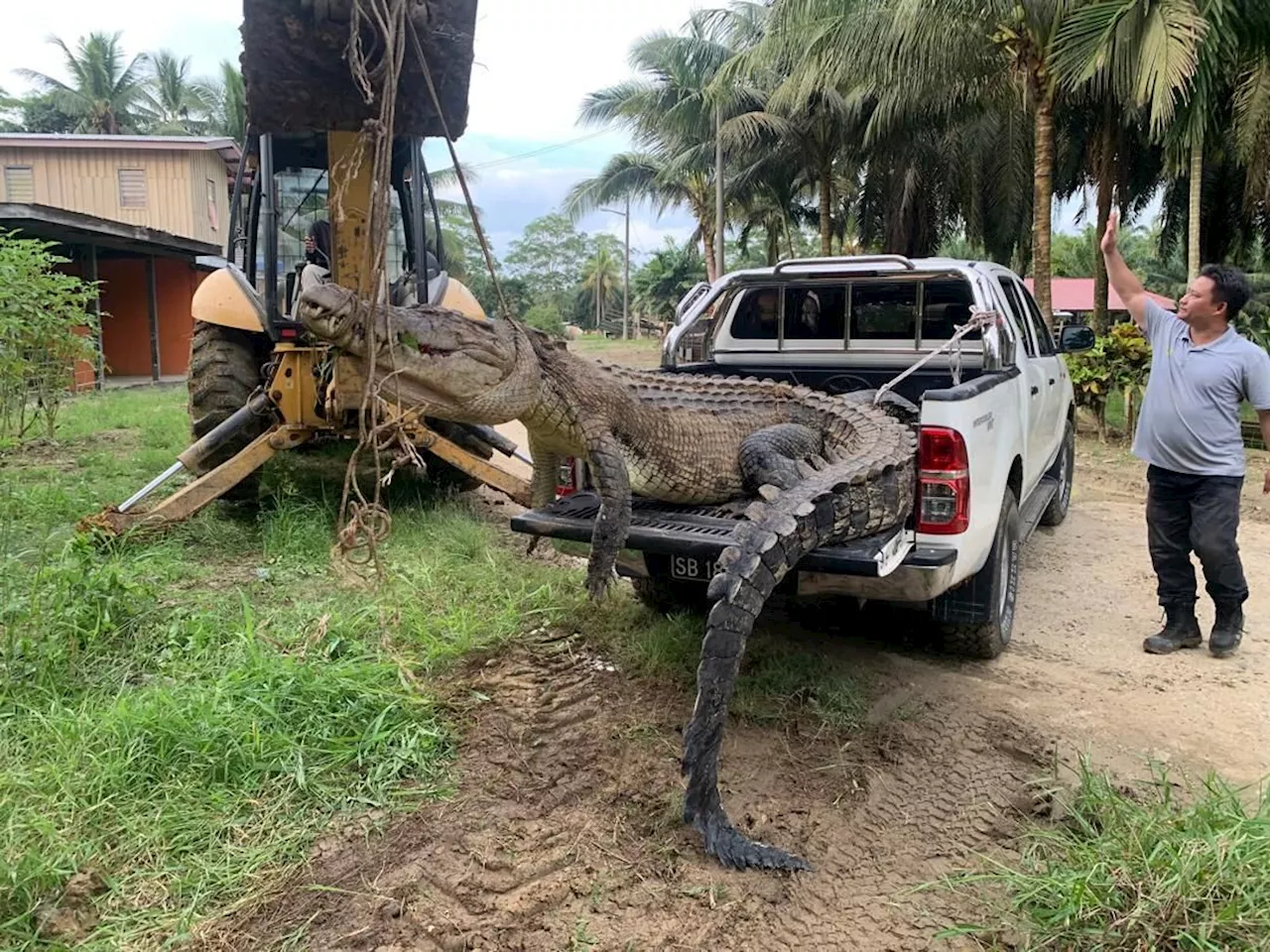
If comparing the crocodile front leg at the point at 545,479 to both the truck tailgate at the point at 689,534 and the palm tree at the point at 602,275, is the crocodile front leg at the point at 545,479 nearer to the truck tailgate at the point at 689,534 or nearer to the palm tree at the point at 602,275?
the truck tailgate at the point at 689,534

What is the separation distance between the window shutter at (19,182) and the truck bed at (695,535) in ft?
82.8

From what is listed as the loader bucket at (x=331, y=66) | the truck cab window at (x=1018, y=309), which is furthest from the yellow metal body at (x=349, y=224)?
the truck cab window at (x=1018, y=309)

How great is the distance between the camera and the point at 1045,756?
341cm

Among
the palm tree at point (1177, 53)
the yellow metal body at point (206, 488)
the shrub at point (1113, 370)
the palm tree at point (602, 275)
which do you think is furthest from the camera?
the palm tree at point (602, 275)

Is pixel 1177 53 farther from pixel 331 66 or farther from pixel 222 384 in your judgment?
pixel 222 384

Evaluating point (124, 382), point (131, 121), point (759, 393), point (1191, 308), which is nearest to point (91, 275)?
point (124, 382)

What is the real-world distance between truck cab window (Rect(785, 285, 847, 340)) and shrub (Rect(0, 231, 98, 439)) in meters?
5.17

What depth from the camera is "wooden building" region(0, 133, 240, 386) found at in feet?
66.3

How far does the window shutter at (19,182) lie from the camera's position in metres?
23.2

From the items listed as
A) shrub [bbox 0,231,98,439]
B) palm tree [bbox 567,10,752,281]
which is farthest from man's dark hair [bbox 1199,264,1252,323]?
palm tree [bbox 567,10,752,281]

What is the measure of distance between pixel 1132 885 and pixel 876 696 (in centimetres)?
162

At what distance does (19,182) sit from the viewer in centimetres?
2334

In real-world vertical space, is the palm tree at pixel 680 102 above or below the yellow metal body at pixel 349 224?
above

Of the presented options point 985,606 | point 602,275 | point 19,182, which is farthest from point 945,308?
point 602,275
